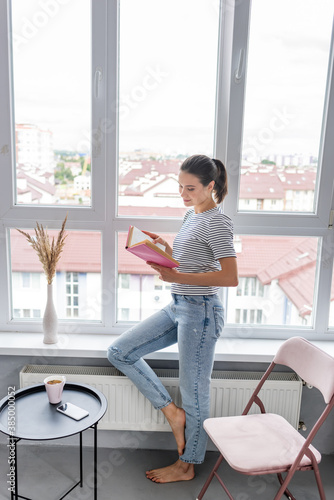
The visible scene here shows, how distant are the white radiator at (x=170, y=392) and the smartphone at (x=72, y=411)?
467 millimetres

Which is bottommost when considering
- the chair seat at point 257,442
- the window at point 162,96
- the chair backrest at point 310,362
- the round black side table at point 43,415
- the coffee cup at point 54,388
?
the chair seat at point 257,442

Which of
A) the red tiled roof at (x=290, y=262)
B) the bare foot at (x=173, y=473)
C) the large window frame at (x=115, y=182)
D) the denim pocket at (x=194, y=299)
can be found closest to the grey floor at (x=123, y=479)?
the bare foot at (x=173, y=473)

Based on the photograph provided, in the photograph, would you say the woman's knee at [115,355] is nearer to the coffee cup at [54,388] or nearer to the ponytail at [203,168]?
the coffee cup at [54,388]

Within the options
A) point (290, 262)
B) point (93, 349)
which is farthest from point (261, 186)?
point (93, 349)

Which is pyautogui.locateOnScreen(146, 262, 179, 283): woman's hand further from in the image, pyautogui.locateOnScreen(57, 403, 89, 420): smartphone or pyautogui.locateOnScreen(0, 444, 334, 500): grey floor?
pyautogui.locateOnScreen(0, 444, 334, 500): grey floor

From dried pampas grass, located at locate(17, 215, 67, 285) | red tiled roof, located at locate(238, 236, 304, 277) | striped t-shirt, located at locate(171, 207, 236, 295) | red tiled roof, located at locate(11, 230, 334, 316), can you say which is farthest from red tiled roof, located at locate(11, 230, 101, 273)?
red tiled roof, located at locate(238, 236, 304, 277)

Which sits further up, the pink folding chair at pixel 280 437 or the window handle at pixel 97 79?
the window handle at pixel 97 79

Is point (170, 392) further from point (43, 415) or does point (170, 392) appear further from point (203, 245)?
point (203, 245)

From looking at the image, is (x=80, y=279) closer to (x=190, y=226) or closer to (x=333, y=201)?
(x=190, y=226)

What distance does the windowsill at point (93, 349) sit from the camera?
2.43 meters

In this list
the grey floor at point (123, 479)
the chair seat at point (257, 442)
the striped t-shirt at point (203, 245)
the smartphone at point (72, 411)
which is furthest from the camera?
the grey floor at point (123, 479)

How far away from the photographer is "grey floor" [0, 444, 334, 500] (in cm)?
219

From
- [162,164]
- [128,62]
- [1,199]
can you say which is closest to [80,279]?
[1,199]

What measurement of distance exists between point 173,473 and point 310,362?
0.98 metres
